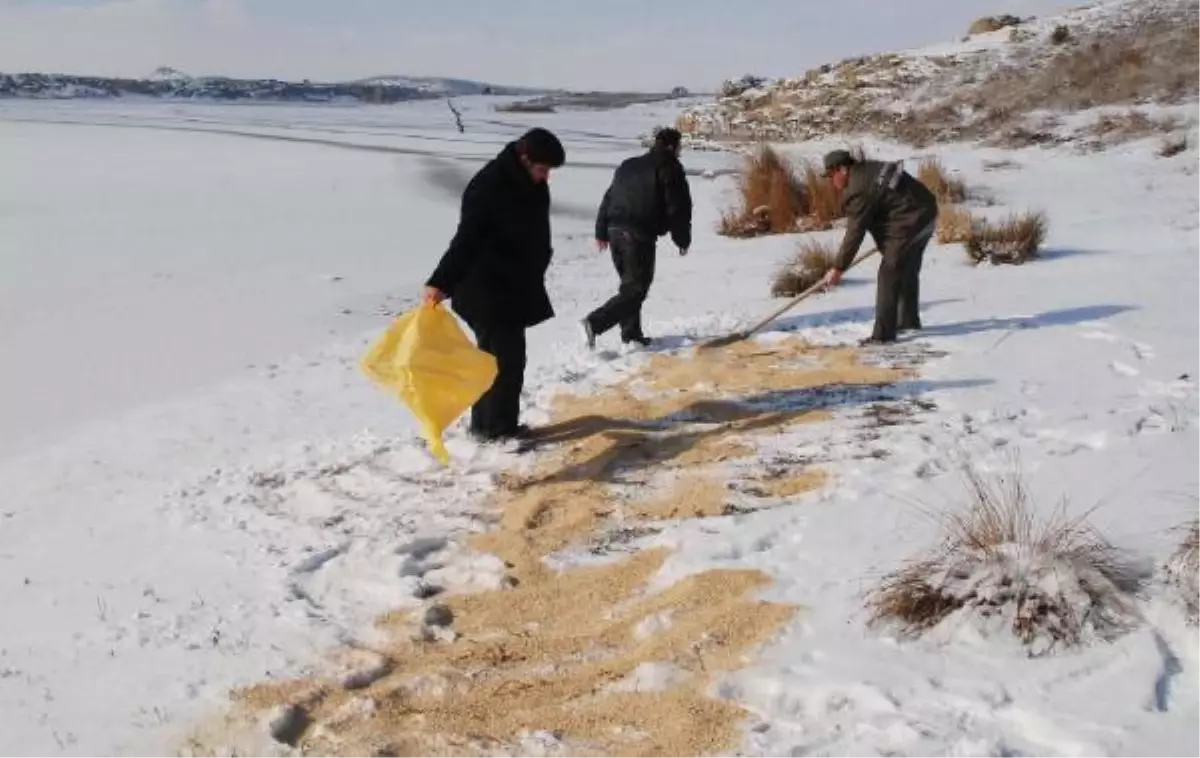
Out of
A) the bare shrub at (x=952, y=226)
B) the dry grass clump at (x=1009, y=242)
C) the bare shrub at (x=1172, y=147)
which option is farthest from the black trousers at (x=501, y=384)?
the bare shrub at (x=1172, y=147)

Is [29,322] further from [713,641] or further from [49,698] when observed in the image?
[713,641]

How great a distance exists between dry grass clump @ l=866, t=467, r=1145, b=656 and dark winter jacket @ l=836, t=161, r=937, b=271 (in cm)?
328

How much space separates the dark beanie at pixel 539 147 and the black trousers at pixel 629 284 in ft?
6.56

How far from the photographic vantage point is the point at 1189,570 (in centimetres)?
296

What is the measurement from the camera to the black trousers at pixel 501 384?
5270 mm

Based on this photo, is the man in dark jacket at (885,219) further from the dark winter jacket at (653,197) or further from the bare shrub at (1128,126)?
the bare shrub at (1128,126)

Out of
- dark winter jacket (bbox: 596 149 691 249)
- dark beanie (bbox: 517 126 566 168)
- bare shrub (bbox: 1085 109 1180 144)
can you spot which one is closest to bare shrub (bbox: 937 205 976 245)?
dark winter jacket (bbox: 596 149 691 249)

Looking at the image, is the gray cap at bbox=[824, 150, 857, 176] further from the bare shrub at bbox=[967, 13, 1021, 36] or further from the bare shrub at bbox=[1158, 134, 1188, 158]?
the bare shrub at bbox=[967, 13, 1021, 36]

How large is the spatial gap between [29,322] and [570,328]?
14.4 ft

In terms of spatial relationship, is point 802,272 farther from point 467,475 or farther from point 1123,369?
point 467,475

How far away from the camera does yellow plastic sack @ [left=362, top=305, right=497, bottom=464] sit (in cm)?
473

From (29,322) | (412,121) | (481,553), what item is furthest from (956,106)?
(412,121)

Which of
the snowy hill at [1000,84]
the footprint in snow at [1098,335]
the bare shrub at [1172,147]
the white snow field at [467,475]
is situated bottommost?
the white snow field at [467,475]

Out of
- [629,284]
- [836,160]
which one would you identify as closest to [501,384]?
[629,284]
